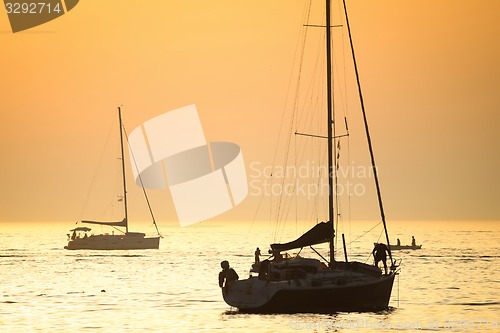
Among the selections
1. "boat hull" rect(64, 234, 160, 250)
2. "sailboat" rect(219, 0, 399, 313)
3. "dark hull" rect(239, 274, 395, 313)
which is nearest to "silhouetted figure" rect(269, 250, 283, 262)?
"sailboat" rect(219, 0, 399, 313)

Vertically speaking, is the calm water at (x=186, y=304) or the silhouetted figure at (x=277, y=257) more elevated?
the silhouetted figure at (x=277, y=257)

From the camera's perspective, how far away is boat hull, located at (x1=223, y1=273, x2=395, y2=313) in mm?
49719

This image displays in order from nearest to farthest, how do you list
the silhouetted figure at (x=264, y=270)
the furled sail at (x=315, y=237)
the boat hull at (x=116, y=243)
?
the silhouetted figure at (x=264, y=270)
the furled sail at (x=315, y=237)
the boat hull at (x=116, y=243)

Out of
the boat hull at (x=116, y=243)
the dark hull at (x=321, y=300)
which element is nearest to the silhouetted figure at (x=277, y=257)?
the dark hull at (x=321, y=300)

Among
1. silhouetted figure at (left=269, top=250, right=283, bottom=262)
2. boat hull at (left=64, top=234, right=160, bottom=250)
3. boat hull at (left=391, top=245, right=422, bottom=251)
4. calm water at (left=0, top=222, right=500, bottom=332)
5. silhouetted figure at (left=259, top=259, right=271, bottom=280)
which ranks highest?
boat hull at (left=64, top=234, right=160, bottom=250)

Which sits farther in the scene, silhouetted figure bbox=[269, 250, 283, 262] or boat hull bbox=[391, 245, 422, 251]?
boat hull bbox=[391, 245, 422, 251]

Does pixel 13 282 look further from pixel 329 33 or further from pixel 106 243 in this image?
pixel 106 243

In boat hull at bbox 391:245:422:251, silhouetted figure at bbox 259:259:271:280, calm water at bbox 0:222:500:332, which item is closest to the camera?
calm water at bbox 0:222:500:332

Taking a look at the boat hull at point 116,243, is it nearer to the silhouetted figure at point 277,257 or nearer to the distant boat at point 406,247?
the distant boat at point 406,247

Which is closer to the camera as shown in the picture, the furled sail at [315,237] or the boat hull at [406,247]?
the furled sail at [315,237]

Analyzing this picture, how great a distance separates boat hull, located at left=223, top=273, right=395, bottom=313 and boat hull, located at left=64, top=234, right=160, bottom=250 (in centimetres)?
9778

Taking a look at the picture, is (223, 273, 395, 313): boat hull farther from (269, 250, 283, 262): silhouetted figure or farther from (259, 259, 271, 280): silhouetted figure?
(269, 250, 283, 262): silhouetted figure

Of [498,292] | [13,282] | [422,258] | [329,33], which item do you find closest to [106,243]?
[422,258]

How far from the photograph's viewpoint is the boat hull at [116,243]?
147500mm
